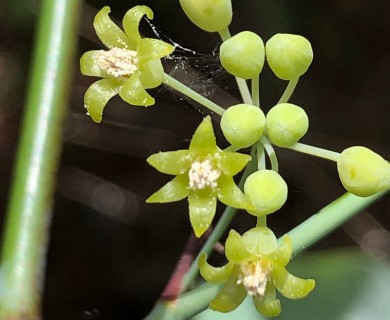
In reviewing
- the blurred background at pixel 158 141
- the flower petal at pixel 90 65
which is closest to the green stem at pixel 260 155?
the flower petal at pixel 90 65

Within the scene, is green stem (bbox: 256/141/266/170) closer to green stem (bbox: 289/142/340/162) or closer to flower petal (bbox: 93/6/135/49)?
green stem (bbox: 289/142/340/162)

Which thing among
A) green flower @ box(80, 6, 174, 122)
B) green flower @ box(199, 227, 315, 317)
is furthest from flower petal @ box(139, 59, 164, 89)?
green flower @ box(199, 227, 315, 317)

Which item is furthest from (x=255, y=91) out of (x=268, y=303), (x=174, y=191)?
(x=268, y=303)

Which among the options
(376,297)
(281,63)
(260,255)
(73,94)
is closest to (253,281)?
(260,255)

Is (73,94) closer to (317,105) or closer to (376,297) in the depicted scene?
(317,105)

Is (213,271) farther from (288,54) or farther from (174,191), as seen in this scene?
(288,54)

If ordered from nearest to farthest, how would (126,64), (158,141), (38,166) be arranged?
1. (38,166)
2. (126,64)
3. (158,141)
